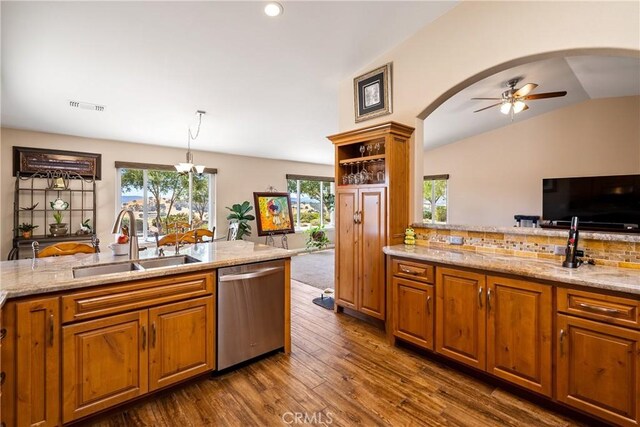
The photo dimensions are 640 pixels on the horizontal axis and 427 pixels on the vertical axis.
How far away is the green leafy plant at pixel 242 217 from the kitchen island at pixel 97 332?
399 centimetres

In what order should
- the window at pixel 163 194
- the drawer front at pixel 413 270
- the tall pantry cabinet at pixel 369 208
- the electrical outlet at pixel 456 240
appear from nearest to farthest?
the drawer front at pixel 413 270 → the electrical outlet at pixel 456 240 → the tall pantry cabinet at pixel 369 208 → the window at pixel 163 194

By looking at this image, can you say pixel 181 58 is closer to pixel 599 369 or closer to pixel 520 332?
pixel 520 332

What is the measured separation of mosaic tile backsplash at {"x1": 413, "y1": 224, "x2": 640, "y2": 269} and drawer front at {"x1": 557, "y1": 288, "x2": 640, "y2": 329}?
1.76 ft

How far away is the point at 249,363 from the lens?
2.41 meters

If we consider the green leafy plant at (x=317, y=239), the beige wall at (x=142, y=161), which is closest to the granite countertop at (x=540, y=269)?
the green leafy plant at (x=317, y=239)

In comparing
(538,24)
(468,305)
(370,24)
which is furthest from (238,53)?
(468,305)

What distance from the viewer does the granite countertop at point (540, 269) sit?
5.26ft

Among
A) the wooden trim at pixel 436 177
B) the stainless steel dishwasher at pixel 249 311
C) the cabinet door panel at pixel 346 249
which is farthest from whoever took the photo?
the wooden trim at pixel 436 177

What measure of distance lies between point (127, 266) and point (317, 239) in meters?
4.57

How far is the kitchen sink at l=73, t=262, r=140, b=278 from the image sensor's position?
199 cm

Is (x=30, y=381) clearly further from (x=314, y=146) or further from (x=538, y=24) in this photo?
(x=314, y=146)

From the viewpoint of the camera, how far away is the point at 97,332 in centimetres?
170

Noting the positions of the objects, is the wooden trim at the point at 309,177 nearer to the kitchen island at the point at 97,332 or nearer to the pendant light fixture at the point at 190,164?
the pendant light fixture at the point at 190,164

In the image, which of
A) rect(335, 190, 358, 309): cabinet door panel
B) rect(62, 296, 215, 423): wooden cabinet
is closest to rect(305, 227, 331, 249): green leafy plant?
rect(335, 190, 358, 309): cabinet door panel
